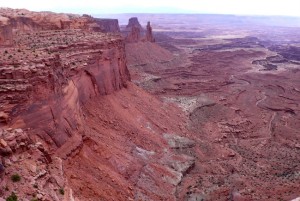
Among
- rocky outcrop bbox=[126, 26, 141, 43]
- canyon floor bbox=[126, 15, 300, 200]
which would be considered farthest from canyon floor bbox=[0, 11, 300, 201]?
rocky outcrop bbox=[126, 26, 141, 43]

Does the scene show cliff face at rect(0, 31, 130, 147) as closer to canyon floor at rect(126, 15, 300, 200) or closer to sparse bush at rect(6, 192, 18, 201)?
sparse bush at rect(6, 192, 18, 201)

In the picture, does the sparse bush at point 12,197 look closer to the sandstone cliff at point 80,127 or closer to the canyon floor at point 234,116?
the sandstone cliff at point 80,127

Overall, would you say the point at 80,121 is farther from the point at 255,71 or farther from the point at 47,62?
the point at 255,71

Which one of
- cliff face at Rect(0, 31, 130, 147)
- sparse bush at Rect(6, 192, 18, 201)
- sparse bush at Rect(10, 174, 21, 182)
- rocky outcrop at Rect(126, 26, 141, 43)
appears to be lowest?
rocky outcrop at Rect(126, 26, 141, 43)

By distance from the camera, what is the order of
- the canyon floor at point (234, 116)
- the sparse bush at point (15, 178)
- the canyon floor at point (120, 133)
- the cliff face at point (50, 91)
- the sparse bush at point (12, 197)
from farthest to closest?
the canyon floor at point (234, 116) < the cliff face at point (50, 91) < the canyon floor at point (120, 133) < the sparse bush at point (15, 178) < the sparse bush at point (12, 197)

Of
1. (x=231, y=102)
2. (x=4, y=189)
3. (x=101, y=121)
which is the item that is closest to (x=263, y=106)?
(x=231, y=102)

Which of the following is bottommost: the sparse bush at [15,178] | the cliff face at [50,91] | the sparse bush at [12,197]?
the sparse bush at [12,197]

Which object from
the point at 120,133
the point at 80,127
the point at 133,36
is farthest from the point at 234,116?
the point at 133,36

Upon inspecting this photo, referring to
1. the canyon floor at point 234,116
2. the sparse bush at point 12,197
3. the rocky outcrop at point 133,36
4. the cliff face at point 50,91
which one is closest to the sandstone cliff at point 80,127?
the cliff face at point 50,91
